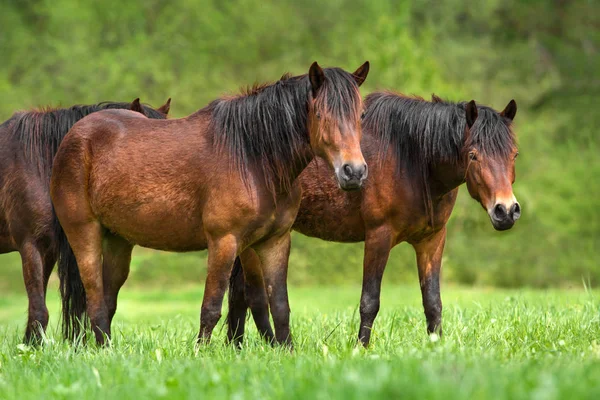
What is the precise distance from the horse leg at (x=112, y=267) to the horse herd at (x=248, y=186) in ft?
0.03

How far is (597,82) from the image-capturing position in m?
26.4

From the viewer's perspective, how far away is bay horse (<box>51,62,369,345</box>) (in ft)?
20.2

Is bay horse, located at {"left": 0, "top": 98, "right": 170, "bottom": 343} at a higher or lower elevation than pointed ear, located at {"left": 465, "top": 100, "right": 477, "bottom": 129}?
lower

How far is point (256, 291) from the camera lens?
706 centimetres

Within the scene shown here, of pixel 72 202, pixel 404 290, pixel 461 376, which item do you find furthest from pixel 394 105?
pixel 404 290

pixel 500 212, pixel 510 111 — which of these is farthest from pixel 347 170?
pixel 510 111

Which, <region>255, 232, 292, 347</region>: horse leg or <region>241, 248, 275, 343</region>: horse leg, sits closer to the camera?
<region>255, 232, 292, 347</region>: horse leg

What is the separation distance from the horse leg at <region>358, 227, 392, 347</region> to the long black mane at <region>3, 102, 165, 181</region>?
9.15ft

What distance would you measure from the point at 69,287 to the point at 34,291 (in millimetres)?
320

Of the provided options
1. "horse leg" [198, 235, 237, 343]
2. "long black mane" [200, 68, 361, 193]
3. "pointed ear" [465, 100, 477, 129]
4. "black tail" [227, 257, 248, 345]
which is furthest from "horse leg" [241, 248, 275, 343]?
"pointed ear" [465, 100, 477, 129]

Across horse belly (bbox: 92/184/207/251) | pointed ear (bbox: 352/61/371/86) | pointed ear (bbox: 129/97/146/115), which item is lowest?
horse belly (bbox: 92/184/207/251)

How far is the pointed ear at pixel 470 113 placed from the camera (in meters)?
6.88

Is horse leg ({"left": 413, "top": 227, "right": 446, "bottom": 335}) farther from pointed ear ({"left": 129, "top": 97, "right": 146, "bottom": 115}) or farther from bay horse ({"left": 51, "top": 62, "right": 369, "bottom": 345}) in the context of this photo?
pointed ear ({"left": 129, "top": 97, "right": 146, "bottom": 115})

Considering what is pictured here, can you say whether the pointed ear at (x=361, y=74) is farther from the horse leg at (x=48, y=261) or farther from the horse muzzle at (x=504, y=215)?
the horse leg at (x=48, y=261)
